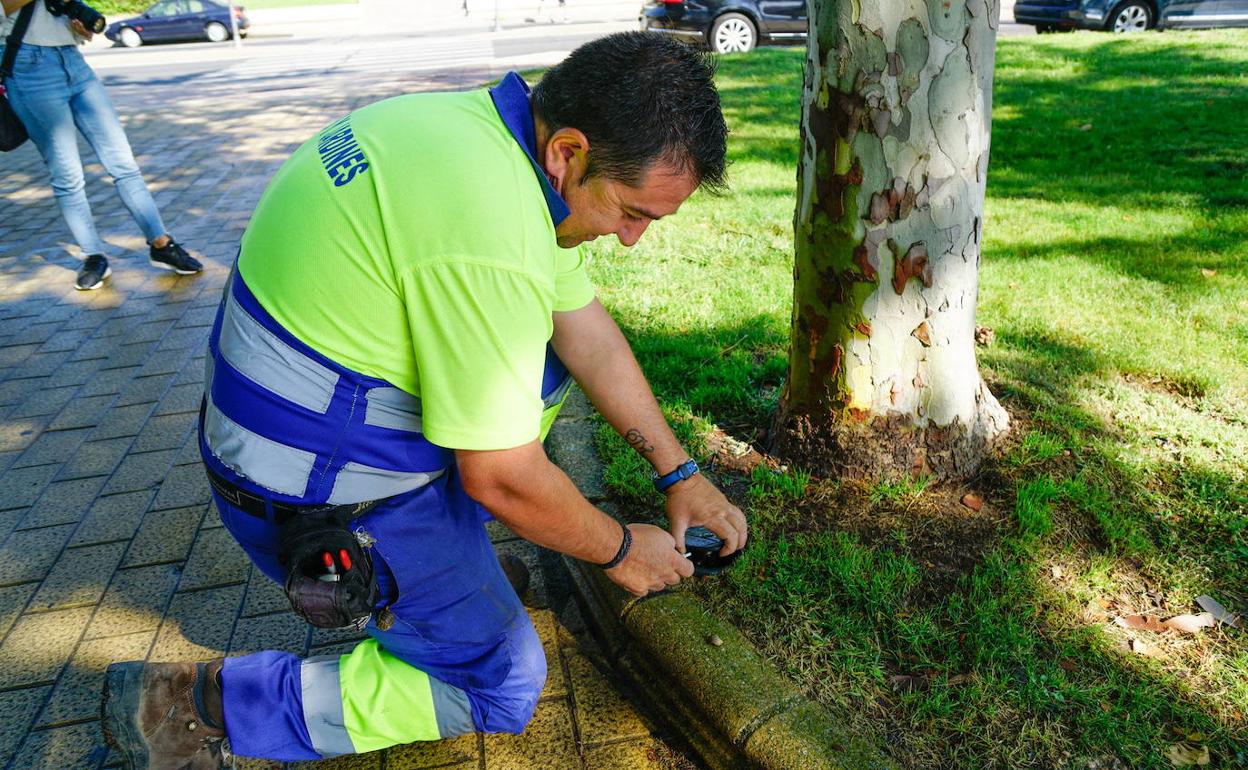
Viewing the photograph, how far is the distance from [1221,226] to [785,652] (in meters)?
3.97

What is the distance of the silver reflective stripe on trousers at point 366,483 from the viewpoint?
1.81 m

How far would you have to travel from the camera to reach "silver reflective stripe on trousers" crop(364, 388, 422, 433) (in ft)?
5.68

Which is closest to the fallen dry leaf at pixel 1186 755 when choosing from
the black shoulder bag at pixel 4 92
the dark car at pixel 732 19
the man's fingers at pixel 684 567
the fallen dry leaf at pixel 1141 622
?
the fallen dry leaf at pixel 1141 622

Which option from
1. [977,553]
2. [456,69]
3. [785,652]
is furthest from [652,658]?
[456,69]

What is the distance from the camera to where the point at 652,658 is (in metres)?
2.34

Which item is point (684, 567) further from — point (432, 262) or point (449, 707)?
point (432, 262)

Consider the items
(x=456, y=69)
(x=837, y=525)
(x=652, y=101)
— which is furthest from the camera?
(x=456, y=69)

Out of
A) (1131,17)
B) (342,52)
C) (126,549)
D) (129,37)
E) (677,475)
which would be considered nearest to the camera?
(677,475)

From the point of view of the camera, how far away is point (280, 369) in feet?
5.55

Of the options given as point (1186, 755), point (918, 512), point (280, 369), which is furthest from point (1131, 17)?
point (280, 369)

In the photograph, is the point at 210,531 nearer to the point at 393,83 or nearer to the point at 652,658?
the point at 652,658

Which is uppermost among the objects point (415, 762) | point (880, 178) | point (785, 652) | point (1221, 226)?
point (880, 178)

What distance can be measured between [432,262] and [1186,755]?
78.3 inches

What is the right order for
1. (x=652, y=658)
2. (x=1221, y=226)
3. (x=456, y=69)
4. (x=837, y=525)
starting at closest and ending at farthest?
(x=652, y=658) < (x=837, y=525) < (x=1221, y=226) < (x=456, y=69)
